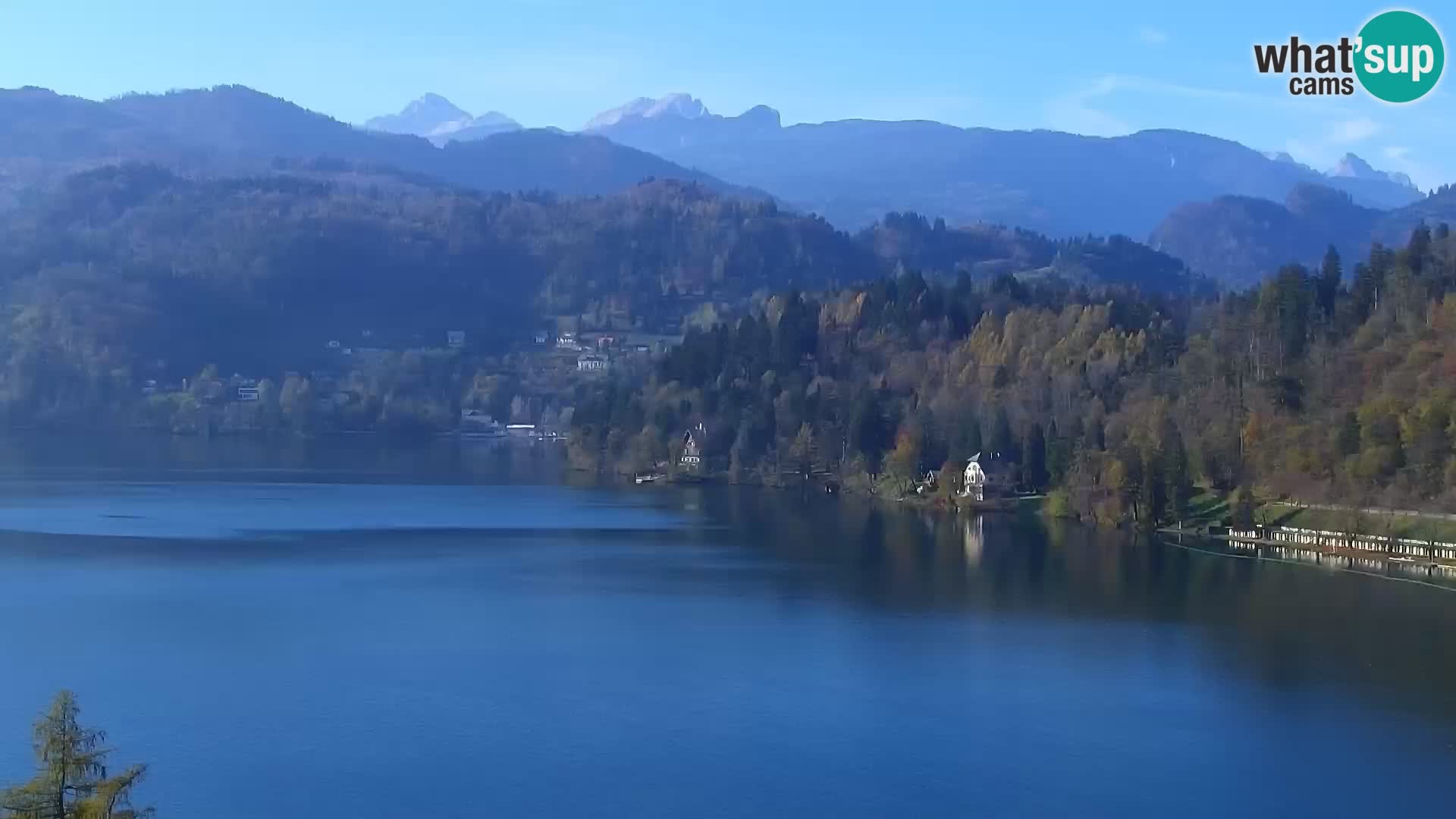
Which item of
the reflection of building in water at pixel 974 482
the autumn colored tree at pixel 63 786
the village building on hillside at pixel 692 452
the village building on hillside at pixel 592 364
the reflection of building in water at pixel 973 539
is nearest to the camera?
the autumn colored tree at pixel 63 786

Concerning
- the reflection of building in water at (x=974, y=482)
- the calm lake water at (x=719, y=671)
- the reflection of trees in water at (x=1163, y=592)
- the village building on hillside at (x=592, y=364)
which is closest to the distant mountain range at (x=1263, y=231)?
the village building on hillside at (x=592, y=364)

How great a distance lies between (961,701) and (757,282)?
79.2 meters

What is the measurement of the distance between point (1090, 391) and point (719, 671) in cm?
2658

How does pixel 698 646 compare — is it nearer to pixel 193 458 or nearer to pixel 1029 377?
pixel 1029 377

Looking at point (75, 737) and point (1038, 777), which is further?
point (1038, 777)

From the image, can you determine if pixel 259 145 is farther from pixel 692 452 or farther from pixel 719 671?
pixel 719 671

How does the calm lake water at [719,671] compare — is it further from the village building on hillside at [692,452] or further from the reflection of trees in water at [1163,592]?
the village building on hillside at [692,452]

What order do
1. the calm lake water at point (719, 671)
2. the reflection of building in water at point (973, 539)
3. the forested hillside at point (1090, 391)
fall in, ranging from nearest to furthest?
the calm lake water at point (719, 671)
the reflection of building in water at point (973, 539)
the forested hillside at point (1090, 391)

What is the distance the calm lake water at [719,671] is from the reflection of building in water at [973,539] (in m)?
0.23

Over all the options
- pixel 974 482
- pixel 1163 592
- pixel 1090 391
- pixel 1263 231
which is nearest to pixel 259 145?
pixel 1263 231

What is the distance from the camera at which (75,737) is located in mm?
9977

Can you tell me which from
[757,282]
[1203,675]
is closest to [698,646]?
[1203,675]

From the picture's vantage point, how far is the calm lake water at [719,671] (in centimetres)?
1596

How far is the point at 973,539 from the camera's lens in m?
35.4
